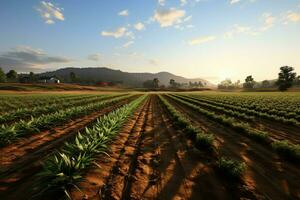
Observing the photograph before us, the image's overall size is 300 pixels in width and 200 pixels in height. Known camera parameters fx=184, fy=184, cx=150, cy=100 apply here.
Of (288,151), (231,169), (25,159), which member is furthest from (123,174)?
(288,151)

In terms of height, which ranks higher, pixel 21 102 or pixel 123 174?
pixel 123 174

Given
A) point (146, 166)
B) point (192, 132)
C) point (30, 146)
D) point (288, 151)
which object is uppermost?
point (288, 151)

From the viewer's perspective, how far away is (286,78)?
10212 cm

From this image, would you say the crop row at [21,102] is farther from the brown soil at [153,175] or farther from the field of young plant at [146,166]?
the brown soil at [153,175]

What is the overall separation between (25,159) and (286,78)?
12554cm

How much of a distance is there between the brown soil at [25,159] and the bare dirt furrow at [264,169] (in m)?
6.19

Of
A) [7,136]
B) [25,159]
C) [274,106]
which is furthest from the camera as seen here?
[274,106]

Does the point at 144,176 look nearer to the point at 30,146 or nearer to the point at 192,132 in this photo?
the point at 192,132

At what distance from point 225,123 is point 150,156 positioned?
8.13 m

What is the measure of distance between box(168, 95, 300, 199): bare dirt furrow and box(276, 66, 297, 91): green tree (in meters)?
113

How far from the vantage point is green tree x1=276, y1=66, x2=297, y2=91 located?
100000 millimetres

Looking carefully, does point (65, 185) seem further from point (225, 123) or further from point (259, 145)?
point (225, 123)

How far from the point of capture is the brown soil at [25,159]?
4.78 m

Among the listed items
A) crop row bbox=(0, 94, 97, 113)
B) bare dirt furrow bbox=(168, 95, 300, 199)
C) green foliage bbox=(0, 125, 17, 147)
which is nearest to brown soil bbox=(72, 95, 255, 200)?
bare dirt furrow bbox=(168, 95, 300, 199)
